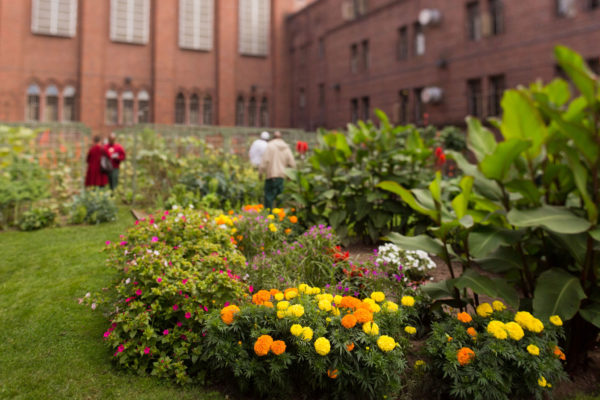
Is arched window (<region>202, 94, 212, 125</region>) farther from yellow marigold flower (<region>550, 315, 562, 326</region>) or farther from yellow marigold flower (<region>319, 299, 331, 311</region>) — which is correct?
yellow marigold flower (<region>550, 315, 562, 326</region>)

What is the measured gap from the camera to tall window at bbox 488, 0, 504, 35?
63.0 ft

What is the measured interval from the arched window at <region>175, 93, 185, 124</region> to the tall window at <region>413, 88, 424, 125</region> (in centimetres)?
1538

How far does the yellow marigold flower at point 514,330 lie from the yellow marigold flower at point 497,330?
0.03 m

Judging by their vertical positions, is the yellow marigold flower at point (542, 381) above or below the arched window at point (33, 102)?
below

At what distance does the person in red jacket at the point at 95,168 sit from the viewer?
11.5 metres

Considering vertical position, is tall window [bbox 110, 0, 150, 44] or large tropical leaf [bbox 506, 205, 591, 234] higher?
tall window [bbox 110, 0, 150, 44]

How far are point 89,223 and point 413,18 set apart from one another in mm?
19999

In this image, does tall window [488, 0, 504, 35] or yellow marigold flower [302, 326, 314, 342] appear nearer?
yellow marigold flower [302, 326, 314, 342]

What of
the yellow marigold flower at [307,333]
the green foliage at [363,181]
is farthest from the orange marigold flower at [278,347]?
the green foliage at [363,181]

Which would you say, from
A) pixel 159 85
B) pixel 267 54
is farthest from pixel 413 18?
pixel 159 85

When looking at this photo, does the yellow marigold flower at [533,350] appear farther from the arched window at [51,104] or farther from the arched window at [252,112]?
the arched window at [252,112]

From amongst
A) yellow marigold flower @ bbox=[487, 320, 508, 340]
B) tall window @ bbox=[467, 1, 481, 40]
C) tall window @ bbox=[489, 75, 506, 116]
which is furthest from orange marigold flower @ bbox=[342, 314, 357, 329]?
tall window @ bbox=[467, 1, 481, 40]

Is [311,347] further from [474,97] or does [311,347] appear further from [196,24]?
[196,24]

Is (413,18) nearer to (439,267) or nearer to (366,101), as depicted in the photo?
(366,101)
